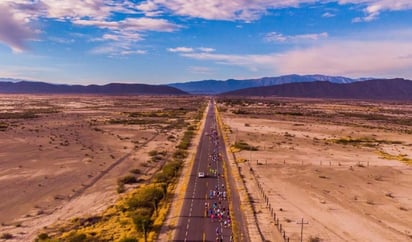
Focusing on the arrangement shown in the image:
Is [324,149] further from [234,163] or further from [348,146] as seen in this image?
[234,163]

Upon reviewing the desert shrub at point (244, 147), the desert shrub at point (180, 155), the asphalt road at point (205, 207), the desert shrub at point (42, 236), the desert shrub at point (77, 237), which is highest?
the desert shrub at point (244, 147)

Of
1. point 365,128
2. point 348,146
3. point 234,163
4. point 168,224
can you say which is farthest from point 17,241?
point 365,128

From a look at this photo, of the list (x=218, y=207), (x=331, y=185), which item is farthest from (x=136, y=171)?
(x=331, y=185)

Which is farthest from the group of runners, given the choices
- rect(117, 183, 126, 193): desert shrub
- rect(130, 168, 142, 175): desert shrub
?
rect(117, 183, 126, 193): desert shrub

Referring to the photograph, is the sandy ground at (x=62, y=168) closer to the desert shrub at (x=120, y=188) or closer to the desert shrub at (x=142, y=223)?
the desert shrub at (x=120, y=188)

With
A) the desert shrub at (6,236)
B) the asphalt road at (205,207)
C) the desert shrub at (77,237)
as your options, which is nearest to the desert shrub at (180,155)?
the asphalt road at (205,207)

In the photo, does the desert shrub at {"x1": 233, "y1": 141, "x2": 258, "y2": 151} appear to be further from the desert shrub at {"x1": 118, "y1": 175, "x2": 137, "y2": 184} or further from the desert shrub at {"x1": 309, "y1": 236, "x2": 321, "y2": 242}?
the desert shrub at {"x1": 309, "y1": 236, "x2": 321, "y2": 242}

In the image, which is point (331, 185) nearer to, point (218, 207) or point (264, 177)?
point (264, 177)
